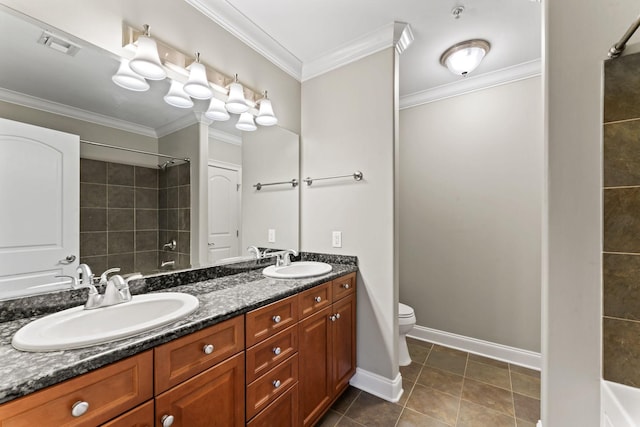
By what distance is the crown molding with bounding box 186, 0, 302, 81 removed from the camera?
154 cm

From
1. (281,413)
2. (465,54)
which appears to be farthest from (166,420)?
(465,54)

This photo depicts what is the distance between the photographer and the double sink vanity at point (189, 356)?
0.65 meters

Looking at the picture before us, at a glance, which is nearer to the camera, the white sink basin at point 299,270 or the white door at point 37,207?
the white door at point 37,207

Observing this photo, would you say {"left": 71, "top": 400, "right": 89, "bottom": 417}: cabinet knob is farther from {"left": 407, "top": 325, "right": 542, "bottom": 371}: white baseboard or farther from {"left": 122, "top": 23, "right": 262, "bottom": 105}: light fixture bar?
{"left": 407, "top": 325, "right": 542, "bottom": 371}: white baseboard

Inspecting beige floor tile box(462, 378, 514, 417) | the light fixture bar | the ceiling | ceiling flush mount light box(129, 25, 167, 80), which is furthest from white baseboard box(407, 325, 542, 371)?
ceiling flush mount light box(129, 25, 167, 80)

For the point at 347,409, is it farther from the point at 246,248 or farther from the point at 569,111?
the point at 569,111

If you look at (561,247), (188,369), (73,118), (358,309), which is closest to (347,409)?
(358,309)

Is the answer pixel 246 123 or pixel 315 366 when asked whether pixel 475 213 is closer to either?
pixel 315 366

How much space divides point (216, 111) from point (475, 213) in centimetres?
231

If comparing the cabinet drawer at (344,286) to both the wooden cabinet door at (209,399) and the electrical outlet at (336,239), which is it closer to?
the electrical outlet at (336,239)

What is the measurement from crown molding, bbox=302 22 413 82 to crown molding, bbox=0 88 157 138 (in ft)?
4.62

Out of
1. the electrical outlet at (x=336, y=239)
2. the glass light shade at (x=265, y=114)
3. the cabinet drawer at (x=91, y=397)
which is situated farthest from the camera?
the electrical outlet at (x=336, y=239)

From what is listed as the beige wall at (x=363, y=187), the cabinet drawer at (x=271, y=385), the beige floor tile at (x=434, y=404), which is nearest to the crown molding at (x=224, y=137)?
the beige wall at (x=363, y=187)

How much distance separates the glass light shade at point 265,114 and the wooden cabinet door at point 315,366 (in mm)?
1391
